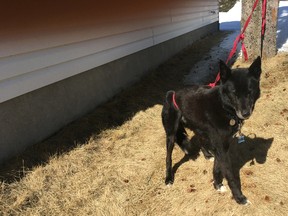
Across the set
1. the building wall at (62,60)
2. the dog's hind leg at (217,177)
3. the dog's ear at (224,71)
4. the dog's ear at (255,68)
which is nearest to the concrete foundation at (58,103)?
the building wall at (62,60)

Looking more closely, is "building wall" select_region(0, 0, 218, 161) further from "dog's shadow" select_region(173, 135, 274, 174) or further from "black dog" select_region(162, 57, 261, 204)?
"dog's shadow" select_region(173, 135, 274, 174)

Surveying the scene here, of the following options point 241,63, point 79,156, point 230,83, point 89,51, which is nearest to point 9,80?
point 79,156

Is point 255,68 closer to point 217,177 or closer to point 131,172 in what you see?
point 217,177

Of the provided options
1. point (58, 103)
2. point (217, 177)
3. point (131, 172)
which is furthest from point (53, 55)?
point (217, 177)

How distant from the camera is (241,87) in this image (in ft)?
11.6

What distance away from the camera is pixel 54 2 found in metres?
5.87

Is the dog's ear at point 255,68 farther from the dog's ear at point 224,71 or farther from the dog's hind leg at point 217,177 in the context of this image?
the dog's hind leg at point 217,177

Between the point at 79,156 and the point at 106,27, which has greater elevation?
the point at 106,27

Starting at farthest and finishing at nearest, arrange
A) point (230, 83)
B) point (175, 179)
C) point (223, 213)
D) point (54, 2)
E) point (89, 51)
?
1. point (89, 51)
2. point (54, 2)
3. point (175, 179)
4. point (223, 213)
5. point (230, 83)

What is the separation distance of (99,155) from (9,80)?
1.78m

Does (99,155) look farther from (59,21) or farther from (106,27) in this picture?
(106,27)

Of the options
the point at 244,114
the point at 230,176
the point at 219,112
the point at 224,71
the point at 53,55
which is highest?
the point at 224,71

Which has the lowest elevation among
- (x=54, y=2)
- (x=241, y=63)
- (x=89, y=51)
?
(x=241, y=63)

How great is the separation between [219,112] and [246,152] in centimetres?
155
